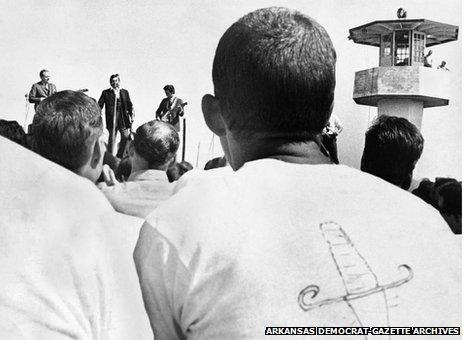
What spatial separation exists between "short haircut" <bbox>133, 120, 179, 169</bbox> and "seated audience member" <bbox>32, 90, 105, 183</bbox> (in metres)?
0.72

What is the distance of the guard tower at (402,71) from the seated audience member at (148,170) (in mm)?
17931

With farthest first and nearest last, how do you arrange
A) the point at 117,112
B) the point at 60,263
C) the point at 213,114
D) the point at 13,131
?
1. the point at 117,112
2. the point at 13,131
3. the point at 213,114
4. the point at 60,263

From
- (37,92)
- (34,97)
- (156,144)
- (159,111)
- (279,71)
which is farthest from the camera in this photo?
(159,111)

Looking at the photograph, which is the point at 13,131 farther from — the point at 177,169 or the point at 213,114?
the point at 213,114

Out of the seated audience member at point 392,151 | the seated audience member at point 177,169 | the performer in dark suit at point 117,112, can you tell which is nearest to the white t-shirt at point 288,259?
the seated audience member at point 392,151

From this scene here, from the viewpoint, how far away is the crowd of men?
3.28ft

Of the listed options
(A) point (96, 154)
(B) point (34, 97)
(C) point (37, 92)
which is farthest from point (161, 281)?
(C) point (37, 92)

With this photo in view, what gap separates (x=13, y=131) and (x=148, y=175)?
1.45 feet

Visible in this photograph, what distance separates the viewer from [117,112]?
614 cm

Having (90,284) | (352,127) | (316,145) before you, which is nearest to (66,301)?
(90,284)

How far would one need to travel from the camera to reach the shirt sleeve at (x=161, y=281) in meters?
1.04

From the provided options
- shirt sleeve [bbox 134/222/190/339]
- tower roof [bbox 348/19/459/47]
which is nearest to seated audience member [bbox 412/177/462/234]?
shirt sleeve [bbox 134/222/190/339]

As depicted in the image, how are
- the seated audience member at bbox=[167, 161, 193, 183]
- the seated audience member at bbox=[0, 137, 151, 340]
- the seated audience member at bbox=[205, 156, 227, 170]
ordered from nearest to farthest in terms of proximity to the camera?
the seated audience member at bbox=[0, 137, 151, 340], the seated audience member at bbox=[205, 156, 227, 170], the seated audience member at bbox=[167, 161, 193, 183]

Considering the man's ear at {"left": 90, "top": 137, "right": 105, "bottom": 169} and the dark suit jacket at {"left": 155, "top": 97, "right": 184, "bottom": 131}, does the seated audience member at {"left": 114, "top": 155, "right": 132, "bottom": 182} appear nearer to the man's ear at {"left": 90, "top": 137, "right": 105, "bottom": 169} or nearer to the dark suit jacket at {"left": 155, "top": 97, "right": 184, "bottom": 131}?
the man's ear at {"left": 90, "top": 137, "right": 105, "bottom": 169}
